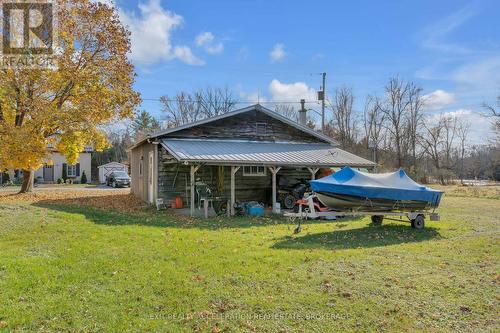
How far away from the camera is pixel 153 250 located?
7891 mm

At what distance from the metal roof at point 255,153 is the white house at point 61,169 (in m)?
27.7

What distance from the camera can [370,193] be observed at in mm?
11008

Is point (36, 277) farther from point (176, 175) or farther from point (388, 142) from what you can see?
point (388, 142)

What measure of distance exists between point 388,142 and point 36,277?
1892 inches

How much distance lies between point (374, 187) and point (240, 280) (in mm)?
6406

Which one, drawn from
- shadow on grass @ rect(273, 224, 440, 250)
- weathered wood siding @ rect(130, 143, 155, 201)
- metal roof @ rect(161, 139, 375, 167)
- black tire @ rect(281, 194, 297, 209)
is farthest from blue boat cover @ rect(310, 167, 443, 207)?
weathered wood siding @ rect(130, 143, 155, 201)

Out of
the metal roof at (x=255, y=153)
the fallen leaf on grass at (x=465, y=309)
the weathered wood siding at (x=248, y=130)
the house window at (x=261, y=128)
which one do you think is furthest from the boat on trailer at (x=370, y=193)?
the house window at (x=261, y=128)

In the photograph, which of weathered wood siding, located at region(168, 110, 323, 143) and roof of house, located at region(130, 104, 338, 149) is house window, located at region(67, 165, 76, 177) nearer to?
roof of house, located at region(130, 104, 338, 149)

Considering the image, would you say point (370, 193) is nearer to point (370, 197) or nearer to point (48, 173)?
point (370, 197)

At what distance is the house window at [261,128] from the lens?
18797 millimetres

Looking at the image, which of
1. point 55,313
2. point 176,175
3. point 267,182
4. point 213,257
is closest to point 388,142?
point 267,182

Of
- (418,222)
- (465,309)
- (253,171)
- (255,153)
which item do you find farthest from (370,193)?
(253,171)

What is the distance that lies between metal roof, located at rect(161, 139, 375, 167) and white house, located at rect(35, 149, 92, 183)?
90.9 feet

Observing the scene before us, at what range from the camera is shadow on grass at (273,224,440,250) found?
29.1ft
